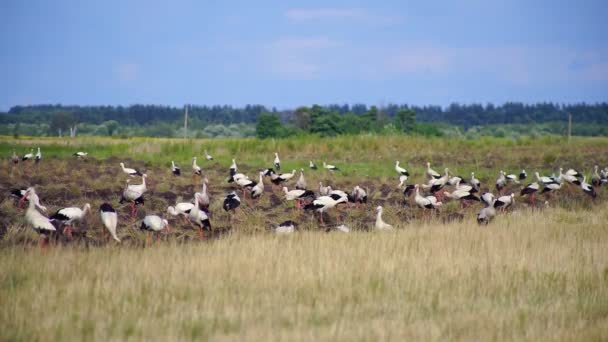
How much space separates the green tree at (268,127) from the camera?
297ft

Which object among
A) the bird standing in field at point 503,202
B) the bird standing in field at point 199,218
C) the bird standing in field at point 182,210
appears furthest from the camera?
the bird standing in field at point 503,202

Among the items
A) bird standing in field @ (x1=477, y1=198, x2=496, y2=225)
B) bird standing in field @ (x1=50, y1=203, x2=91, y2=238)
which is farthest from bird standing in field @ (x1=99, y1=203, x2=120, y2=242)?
bird standing in field @ (x1=477, y1=198, x2=496, y2=225)

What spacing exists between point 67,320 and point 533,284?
6.05 meters

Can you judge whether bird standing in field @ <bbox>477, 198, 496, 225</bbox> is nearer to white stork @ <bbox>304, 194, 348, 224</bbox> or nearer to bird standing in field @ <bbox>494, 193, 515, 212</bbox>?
bird standing in field @ <bbox>494, 193, 515, 212</bbox>

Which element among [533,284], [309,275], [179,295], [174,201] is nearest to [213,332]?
[179,295]

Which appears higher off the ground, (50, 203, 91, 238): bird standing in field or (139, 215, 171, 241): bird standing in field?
(50, 203, 91, 238): bird standing in field

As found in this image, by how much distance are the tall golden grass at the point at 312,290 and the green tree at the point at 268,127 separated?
7832 centimetres

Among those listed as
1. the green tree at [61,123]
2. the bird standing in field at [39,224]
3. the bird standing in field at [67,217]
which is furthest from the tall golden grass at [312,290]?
the green tree at [61,123]

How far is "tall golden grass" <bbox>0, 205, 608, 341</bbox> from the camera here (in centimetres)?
714

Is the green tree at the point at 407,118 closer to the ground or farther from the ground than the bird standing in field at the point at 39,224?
farther from the ground

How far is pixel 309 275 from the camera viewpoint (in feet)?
30.7

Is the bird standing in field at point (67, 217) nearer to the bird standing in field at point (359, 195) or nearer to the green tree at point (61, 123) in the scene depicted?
the bird standing in field at point (359, 195)

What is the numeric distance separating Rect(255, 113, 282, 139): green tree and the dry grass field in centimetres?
7369

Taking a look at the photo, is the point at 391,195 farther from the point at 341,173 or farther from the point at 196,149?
the point at 196,149
